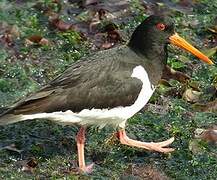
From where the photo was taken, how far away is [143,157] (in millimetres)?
6918

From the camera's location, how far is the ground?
21.8 ft

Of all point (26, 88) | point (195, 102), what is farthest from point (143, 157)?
point (26, 88)

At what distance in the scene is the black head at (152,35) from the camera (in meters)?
6.87

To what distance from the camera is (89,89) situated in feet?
20.9

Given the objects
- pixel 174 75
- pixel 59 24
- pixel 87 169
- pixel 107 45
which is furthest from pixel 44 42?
pixel 87 169

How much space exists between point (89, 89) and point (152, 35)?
99 cm

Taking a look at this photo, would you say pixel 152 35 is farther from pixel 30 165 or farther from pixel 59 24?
pixel 59 24

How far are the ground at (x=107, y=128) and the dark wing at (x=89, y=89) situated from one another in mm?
641

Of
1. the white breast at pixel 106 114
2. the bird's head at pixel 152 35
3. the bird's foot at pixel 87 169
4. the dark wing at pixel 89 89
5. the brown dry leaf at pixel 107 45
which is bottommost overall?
the brown dry leaf at pixel 107 45

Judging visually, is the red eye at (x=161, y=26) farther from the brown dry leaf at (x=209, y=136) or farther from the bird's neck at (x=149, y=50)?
the brown dry leaf at (x=209, y=136)

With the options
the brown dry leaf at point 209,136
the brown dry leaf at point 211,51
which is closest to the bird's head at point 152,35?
the brown dry leaf at point 209,136

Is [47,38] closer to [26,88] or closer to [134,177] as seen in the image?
[26,88]

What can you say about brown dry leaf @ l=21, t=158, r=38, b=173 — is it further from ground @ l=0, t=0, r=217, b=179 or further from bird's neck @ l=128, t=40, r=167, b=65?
bird's neck @ l=128, t=40, r=167, b=65

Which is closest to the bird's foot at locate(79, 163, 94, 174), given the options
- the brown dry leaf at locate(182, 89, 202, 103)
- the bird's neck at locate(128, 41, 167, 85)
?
the bird's neck at locate(128, 41, 167, 85)
